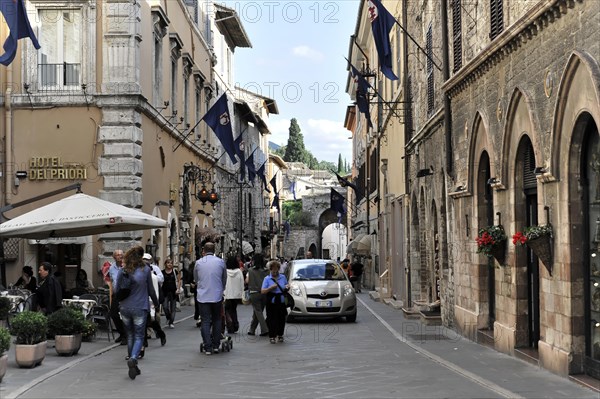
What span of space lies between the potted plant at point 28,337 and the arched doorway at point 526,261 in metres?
6.89

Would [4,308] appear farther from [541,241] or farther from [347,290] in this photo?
[347,290]

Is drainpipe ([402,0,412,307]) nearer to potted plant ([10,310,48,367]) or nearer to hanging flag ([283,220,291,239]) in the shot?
potted plant ([10,310,48,367])

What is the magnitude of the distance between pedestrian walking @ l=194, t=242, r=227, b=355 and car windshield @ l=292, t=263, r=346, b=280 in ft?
26.8

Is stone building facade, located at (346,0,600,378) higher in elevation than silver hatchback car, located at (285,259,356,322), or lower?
higher

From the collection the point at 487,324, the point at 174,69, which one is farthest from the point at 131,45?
the point at 487,324

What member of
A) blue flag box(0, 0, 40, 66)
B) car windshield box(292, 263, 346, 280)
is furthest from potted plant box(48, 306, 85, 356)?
car windshield box(292, 263, 346, 280)

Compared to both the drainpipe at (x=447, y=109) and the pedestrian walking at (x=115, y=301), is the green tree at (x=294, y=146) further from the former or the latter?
the pedestrian walking at (x=115, y=301)

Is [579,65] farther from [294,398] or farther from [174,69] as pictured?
[174,69]

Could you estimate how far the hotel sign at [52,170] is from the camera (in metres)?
23.5

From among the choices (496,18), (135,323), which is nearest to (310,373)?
(135,323)

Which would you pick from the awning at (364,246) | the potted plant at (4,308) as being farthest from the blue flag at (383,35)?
the awning at (364,246)

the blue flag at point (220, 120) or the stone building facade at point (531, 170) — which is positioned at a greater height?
the blue flag at point (220, 120)

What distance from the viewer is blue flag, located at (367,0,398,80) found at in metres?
21.0

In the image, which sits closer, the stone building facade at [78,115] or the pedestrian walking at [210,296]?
the pedestrian walking at [210,296]
